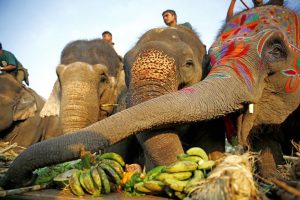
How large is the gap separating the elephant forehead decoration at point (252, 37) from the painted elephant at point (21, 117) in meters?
5.05

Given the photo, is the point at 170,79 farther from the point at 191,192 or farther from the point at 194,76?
the point at 191,192

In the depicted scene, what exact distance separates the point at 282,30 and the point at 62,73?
359cm

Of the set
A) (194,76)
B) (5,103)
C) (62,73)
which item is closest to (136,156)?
(194,76)

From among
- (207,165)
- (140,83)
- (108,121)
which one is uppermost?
(140,83)

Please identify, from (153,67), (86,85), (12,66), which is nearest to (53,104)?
(86,85)

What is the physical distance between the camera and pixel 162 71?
376 centimetres

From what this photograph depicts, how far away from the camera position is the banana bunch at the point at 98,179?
2.84 m

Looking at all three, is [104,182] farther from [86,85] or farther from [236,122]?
[86,85]

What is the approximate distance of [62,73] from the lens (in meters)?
6.25

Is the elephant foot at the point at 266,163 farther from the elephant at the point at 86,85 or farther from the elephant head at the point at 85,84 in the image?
the elephant head at the point at 85,84

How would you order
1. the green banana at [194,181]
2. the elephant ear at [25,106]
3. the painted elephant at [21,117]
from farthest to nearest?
the elephant ear at [25,106]
the painted elephant at [21,117]
the green banana at [194,181]

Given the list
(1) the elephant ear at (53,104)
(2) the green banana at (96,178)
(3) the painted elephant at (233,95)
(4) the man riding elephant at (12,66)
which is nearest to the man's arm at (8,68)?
(4) the man riding elephant at (12,66)

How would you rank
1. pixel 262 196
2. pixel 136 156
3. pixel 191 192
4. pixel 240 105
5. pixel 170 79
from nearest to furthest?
pixel 262 196
pixel 191 192
pixel 240 105
pixel 170 79
pixel 136 156

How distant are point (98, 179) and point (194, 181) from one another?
2.58ft
